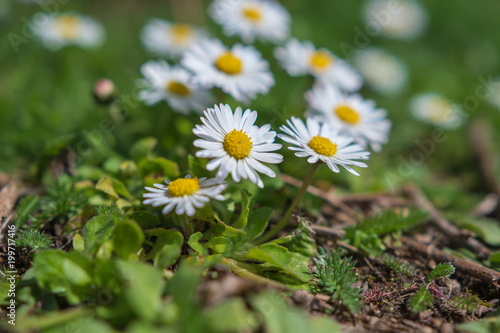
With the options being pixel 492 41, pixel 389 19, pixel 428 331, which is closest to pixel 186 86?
pixel 428 331

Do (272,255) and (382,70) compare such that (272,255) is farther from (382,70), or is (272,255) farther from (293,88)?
(382,70)

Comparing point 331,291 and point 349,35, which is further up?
point 349,35

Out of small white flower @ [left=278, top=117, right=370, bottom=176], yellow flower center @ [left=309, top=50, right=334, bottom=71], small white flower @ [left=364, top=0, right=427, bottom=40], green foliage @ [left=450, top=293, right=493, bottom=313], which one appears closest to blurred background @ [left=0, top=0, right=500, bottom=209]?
small white flower @ [left=364, top=0, right=427, bottom=40]

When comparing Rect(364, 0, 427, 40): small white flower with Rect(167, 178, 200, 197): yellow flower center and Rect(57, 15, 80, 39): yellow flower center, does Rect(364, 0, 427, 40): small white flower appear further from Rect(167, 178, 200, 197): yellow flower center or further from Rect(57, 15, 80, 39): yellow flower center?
Rect(167, 178, 200, 197): yellow flower center

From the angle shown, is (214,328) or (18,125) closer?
(214,328)

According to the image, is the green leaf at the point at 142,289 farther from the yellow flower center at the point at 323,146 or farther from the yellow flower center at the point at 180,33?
the yellow flower center at the point at 180,33

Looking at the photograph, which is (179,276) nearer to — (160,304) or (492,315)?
(160,304)

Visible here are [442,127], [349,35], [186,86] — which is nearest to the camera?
[186,86]
